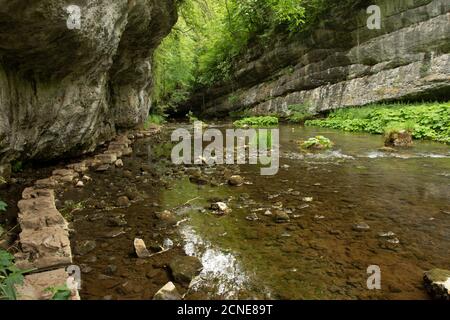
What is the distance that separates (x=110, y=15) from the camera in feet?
17.7

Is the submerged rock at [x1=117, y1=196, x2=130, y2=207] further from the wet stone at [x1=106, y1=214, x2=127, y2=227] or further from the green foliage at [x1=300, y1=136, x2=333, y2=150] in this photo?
the green foliage at [x1=300, y1=136, x2=333, y2=150]

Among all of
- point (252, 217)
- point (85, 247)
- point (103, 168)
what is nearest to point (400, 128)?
point (252, 217)

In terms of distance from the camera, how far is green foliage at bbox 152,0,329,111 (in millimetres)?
17641

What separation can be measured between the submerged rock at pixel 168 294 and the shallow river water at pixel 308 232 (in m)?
0.15

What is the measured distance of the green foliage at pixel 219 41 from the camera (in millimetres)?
17641

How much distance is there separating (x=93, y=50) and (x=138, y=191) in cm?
248

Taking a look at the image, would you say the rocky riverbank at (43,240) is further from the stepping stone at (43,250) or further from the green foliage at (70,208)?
the green foliage at (70,208)

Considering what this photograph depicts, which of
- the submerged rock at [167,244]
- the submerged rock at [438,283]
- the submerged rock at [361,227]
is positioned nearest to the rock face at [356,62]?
the submerged rock at [361,227]


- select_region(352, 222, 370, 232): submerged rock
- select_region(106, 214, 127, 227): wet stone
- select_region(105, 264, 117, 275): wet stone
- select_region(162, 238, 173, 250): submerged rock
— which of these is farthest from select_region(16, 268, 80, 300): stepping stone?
select_region(352, 222, 370, 232): submerged rock

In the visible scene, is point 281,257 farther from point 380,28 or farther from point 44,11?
point 380,28

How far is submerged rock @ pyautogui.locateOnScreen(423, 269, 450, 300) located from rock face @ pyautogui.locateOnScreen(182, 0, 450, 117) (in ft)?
43.0

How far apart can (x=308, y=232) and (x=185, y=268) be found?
1.60 meters

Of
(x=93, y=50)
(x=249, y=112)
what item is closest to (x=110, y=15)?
(x=93, y=50)

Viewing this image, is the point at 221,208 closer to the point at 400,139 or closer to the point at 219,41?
the point at 400,139
